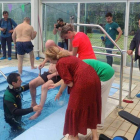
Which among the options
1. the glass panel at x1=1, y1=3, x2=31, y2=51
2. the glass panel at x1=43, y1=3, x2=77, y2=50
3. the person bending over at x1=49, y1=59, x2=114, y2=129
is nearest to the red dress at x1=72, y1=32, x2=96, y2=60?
the person bending over at x1=49, y1=59, x2=114, y2=129

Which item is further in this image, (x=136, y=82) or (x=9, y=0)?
(x=9, y=0)

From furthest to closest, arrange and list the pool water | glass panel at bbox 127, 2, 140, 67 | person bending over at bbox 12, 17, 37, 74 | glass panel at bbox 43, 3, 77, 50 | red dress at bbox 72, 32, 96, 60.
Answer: glass panel at bbox 43, 3, 77, 50 → person bending over at bbox 12, 17, 37, 74 → glass panel at bbox 127, 2, 140, 67 → the pool water → red dress at bbox 72, 32, 96, 60

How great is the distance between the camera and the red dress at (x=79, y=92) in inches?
102

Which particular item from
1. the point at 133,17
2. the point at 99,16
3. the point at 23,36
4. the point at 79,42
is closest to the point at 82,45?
the point at 79,42

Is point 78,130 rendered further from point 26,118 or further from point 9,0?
point 9,0

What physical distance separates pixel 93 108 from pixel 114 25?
13.7 feet

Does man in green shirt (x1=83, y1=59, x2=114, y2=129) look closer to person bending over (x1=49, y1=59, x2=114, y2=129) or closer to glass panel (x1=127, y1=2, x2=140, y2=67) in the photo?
person bending over (x1=49, y1=59, x2=114, y2=129)

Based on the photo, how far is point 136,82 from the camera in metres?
5.83

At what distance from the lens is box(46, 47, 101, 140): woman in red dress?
259 cm

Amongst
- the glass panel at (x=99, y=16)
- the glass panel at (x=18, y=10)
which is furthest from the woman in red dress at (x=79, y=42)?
the glass panel at (x=18, y=10)

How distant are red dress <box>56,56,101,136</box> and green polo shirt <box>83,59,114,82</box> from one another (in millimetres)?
234

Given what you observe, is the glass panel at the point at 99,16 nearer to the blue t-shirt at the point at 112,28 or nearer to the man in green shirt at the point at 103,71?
the blue t-shirt at the point at 112,28

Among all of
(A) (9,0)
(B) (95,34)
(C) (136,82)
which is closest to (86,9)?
(B) (95,34)

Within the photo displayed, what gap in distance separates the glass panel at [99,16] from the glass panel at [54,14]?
457 millimetres
